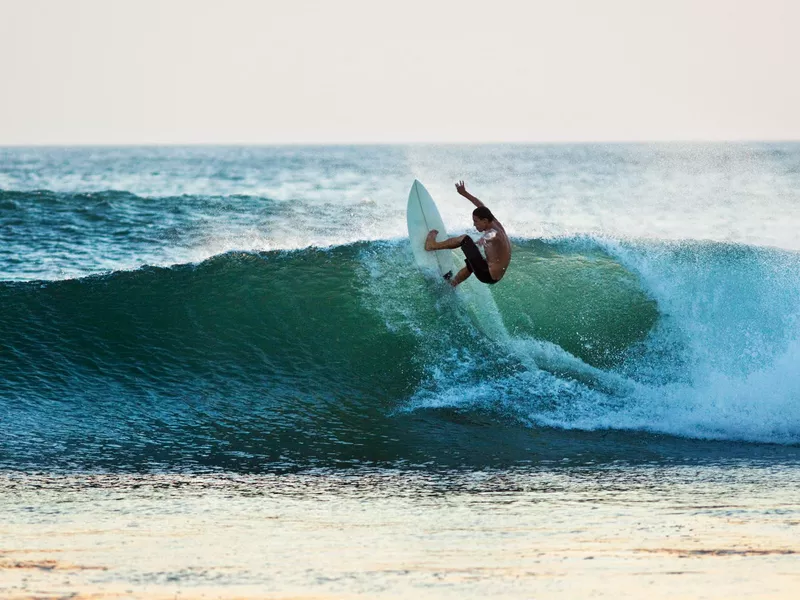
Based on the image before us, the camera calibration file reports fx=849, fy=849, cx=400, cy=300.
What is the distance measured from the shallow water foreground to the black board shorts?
2.53 meters

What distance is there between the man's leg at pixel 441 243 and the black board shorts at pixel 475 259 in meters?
0.07

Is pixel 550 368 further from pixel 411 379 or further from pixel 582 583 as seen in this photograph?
pixel 582 583

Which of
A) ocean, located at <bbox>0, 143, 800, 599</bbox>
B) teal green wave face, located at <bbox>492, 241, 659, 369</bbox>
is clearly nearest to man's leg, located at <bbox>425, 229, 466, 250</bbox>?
ocean, located at <bbox>0, 143, 800, 599</bbox>

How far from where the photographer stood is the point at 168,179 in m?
38.3

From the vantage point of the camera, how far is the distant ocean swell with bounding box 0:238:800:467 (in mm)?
7016

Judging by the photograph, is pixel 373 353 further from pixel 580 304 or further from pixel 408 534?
pixel 408 534

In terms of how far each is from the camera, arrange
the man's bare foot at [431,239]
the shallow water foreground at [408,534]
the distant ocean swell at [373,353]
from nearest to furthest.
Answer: the shallow water foreground at [408,534] < the distant ocean swell at [373,353] < the man's bare foot at [431,239]

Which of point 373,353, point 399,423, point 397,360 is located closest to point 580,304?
point 397,360

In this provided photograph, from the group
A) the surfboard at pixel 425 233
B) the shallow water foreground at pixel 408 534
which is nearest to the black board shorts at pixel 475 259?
the surfboard at pixel 425 233

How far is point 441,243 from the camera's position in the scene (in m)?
8.35

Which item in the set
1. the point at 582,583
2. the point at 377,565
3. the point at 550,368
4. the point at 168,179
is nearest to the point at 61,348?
the point at 550,368

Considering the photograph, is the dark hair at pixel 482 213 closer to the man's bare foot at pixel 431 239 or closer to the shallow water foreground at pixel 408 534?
the man's bare foot at pixel 431 239

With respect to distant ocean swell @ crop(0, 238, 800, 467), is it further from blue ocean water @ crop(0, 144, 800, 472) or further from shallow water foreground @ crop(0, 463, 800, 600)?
shallow water foreground @ crop(0, 463, 800, 600)

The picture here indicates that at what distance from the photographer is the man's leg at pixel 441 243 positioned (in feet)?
26.5
